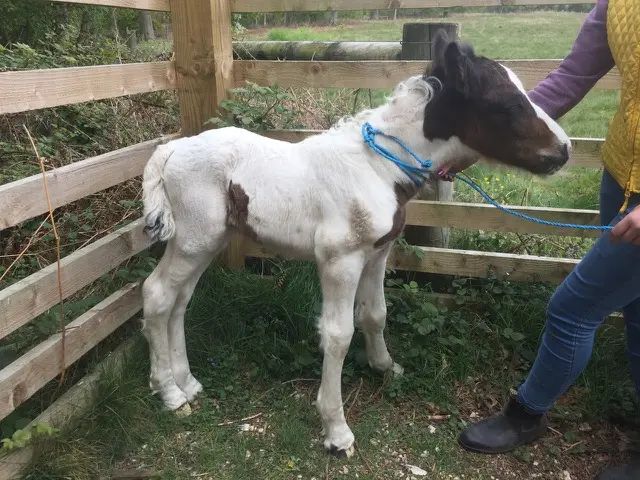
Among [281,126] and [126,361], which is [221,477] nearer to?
[126,361]

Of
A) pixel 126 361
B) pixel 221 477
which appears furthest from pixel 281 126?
pixel 221 477

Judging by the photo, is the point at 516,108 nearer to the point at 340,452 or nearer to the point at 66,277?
the point at 340,452

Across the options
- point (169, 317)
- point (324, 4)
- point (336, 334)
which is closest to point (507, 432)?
point (336, 334)

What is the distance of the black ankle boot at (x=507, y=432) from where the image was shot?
101 inches

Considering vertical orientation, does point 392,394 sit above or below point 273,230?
below

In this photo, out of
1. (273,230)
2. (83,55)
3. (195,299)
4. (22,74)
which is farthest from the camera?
(83,55)

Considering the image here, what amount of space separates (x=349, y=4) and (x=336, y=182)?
1417 mm

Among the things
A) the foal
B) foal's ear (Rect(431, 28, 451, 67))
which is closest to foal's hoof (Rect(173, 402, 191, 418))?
the foal

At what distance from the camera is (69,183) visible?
8.36ft

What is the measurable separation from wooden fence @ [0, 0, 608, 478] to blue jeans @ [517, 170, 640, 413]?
84 cm

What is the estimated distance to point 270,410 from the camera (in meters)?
2.87

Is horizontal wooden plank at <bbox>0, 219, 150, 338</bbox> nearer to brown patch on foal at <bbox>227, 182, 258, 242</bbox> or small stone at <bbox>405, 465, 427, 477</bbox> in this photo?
brown patch on foal at <bbox>227, 182, 258, 242</bbox>

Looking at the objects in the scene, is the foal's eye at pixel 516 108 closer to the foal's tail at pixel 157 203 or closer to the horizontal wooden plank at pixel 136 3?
the foal's tail at pixel 157 203

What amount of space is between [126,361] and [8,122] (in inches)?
87.1
